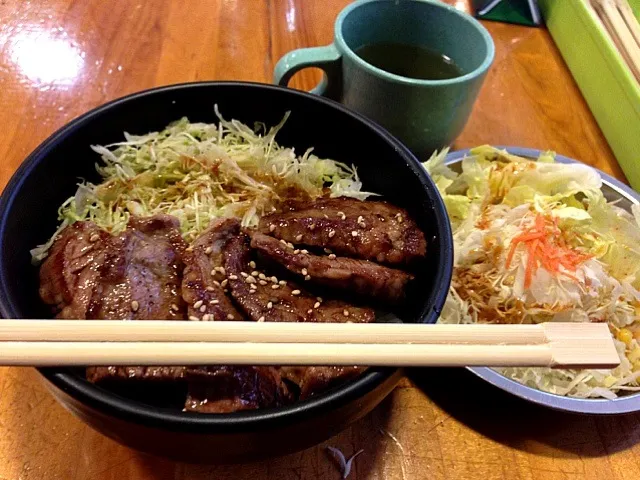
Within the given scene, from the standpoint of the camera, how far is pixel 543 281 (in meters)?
1.54

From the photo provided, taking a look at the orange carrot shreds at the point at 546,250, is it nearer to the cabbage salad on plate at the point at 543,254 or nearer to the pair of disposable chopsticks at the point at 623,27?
the cabbage salad on plate at the point at 543,254

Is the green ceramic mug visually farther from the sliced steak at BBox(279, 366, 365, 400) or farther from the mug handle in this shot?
the sliced steak at BBox(279, 366, 365, 400)

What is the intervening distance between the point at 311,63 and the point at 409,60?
0.41 meters

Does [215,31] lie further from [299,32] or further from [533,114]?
[533,114]

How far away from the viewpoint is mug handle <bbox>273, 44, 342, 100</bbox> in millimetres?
1532

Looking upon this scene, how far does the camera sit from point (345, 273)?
1.08 meters

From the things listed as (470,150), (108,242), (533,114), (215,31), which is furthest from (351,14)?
(108,242)

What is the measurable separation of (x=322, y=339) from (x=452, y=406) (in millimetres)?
577

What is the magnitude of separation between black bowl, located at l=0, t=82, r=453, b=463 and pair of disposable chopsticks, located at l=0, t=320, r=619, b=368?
41mm

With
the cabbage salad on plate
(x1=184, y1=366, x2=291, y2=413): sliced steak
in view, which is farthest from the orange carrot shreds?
(x1=184, y1=366, x2=291, y2=413): sliced steak

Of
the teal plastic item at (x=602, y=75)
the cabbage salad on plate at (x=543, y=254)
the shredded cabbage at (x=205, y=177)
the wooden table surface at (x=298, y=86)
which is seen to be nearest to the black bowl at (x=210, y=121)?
the shredded cabbage at (x=205, y=177)

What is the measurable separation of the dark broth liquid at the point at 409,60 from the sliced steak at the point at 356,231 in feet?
2.35

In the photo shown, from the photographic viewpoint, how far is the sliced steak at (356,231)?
45.5 inches

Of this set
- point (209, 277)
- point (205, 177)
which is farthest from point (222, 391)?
point (205, 177)
